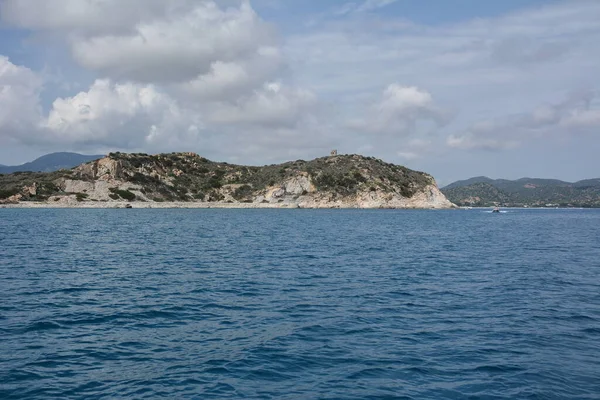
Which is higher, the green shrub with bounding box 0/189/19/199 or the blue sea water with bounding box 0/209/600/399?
the green shrub with bounding box 0/189/19/199

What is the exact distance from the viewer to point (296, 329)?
19219 mm

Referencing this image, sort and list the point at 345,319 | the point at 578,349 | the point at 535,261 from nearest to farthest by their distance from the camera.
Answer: the point at 578,349, the point at 345,319, the point at 535,261

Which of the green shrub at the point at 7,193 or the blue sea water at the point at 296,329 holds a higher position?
the green shrub at the point at 7,193

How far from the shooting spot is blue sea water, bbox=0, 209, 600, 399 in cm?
1356

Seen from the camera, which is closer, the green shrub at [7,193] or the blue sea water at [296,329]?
the blue sea water at [296,329]

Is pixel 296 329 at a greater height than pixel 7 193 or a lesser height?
lesser

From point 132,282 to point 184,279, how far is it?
336 centimetres

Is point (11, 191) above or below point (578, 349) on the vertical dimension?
above

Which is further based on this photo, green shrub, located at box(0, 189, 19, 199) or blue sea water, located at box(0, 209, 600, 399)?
green shrub, located at box(0, 189, 19, 199)

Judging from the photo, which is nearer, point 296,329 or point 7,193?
point 296,329

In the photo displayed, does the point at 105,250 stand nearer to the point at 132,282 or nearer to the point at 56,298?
the point at 132,282

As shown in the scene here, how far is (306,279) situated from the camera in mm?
31250

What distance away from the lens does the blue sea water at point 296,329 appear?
1356cm

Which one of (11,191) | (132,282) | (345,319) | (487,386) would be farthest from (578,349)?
(11,191)
